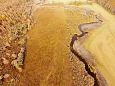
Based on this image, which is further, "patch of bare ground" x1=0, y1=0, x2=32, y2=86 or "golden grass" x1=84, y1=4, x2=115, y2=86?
"golden grass" x1=84, y1=4, x2=115, y2=86

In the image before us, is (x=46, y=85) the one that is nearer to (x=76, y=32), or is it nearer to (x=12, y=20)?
(x=76, y=32)

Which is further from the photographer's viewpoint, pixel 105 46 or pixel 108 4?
pixel 108 4

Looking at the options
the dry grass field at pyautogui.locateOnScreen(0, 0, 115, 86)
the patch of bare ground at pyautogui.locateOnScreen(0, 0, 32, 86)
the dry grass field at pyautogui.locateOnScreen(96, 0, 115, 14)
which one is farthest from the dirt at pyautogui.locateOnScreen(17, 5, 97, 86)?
the dry grass field at pyautogui.locateOnScreen(96, 0, 115, 14)

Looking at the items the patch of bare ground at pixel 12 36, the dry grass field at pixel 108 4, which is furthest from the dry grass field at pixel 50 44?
the dry grass field at pixel 108 4

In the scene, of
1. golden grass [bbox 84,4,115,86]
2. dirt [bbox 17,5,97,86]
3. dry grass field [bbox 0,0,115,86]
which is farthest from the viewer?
golden grass [bbox 84,4,115,86]

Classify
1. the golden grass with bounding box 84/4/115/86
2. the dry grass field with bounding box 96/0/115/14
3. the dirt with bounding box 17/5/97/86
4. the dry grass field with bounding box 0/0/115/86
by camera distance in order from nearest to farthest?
the dirt with bounding box 17/5/97/86
the dry grass field with bounding box 0/0/115/86
the golden grass with bounding box 84/4/115/86
the dry grass field with bounding box 96/0/115/14

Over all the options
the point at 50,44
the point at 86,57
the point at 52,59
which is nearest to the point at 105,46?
the point at 86,57

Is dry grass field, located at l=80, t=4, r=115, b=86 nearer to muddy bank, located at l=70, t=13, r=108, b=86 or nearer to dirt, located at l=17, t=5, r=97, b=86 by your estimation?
muddy bank, located at l=70, t=13, r=108, b=86

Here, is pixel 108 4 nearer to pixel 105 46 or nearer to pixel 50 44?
pixel 105 46

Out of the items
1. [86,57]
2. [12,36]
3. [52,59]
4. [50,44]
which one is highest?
[12,36]

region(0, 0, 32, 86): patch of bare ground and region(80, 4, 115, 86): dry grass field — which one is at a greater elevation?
region(0, 0, 32, 86): patch of bare ground

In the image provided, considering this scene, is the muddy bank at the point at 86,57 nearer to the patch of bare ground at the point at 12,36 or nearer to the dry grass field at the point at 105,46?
the dry grass field at the point at 105,46
